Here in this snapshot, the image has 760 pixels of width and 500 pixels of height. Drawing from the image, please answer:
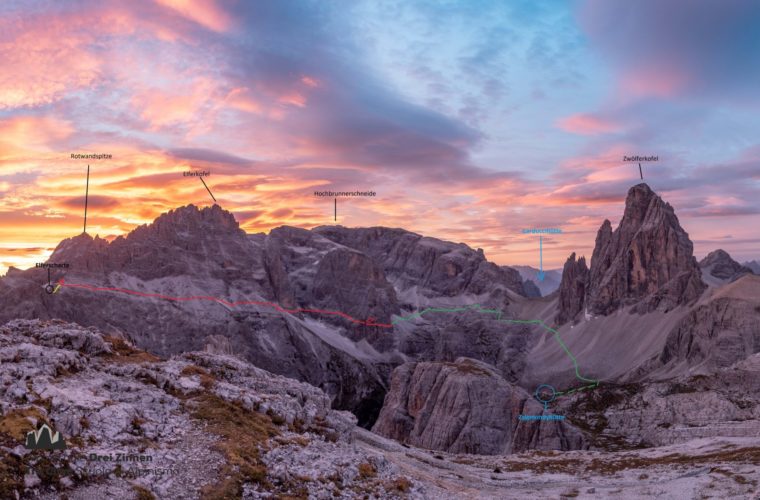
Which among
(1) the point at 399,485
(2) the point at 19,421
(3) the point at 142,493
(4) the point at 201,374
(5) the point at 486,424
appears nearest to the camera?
(3) the point at 142,493

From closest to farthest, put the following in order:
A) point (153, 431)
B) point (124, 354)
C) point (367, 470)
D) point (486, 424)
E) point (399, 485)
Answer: point (153, 431) < point (399, 485) < point (367, 470) < point (124, 354) < point (486, 424)

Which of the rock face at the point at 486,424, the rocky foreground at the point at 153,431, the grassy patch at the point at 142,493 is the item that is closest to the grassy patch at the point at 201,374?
the rocky foreground at the point at 153,431

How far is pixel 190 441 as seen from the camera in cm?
4053

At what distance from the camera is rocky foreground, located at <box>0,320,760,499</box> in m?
34.6

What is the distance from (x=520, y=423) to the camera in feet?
598

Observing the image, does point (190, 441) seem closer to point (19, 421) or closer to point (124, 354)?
point (19, 421)

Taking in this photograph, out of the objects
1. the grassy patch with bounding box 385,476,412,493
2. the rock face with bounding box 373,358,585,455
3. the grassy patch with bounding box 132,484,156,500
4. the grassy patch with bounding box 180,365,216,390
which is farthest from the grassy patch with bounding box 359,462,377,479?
the rock face with bounding box 373,358,585,455

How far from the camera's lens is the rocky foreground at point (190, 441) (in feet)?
113

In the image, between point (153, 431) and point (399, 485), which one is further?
point (399, 485)

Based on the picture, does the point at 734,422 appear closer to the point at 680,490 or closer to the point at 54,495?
the point at 680,490

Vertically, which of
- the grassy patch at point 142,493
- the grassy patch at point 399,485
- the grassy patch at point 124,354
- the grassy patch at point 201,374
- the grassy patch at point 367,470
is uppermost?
the grassy patch at point 124,354

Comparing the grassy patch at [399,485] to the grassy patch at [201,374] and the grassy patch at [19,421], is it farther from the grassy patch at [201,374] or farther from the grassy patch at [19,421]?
the grassy patch at [19,421]

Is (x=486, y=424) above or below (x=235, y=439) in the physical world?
below

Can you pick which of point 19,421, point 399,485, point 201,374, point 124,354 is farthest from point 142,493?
point 124,354
